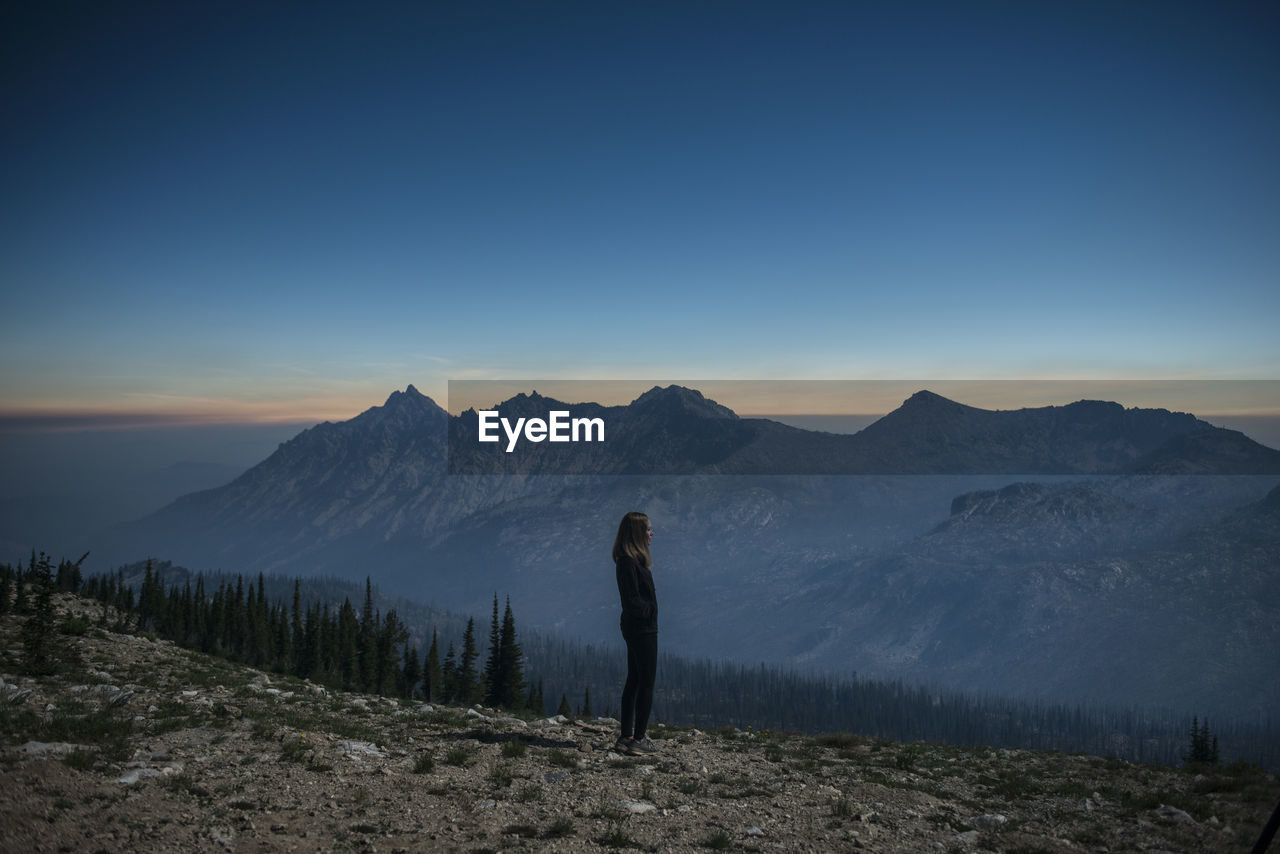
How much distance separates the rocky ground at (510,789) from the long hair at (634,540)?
4969 mm

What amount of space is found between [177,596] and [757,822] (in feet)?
371

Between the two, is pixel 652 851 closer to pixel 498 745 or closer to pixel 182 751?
pixel 498 745

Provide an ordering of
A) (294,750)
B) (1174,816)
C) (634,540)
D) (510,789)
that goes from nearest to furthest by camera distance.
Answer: (510,789) < (1174,816) < (294,750) < (634,540)

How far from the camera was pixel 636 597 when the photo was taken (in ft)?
55.7

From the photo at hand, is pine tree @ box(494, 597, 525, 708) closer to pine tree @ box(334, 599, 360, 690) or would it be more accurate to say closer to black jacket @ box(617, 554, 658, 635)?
pine tree @ box(334, 599, 360, 690)

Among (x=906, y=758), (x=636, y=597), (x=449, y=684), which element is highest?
(x=636, y=597)

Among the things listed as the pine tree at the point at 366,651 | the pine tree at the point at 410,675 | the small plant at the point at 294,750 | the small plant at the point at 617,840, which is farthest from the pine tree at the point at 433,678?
the small plant at the point at 617,840

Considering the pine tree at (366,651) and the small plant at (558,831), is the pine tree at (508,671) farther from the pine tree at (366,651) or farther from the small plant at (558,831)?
the small plant at (558,831)

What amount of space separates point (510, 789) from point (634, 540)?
6140 millimetres

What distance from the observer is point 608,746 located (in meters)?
18.9

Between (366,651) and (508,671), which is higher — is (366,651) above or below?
below

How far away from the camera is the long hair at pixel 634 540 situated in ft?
56.4

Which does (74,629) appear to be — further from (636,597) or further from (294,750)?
(636,597)

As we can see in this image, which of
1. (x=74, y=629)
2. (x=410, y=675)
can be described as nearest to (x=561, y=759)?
(x=74, y=629)
